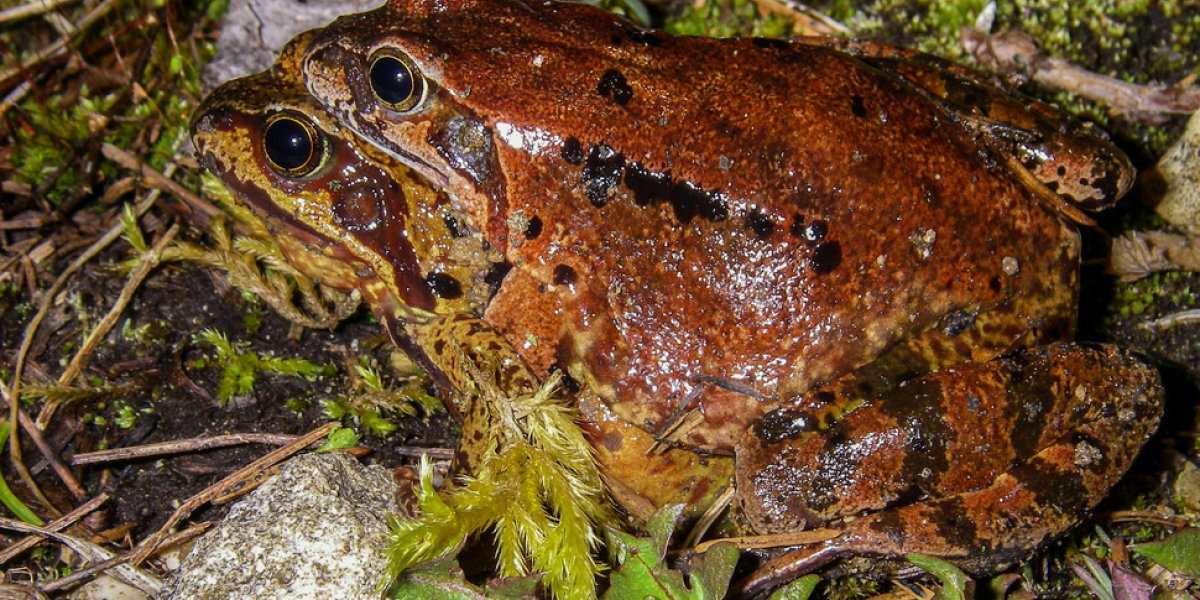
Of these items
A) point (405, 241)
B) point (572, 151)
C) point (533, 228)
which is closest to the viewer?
point (572, 151)

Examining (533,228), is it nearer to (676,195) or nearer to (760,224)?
(676,195)

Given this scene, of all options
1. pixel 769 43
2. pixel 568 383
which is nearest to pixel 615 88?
pixel 769 43

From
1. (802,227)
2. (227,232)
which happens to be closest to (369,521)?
(227,232)

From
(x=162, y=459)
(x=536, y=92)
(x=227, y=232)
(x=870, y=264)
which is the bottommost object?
(x=162, y=459)

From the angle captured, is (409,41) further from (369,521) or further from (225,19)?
(225,19)

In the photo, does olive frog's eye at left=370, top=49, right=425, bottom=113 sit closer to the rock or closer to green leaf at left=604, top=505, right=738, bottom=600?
the rock

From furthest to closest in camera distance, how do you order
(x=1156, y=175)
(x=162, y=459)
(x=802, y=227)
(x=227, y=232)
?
1. (x=1156, y=175)
2. (x=227, y=232)
3. (x=162, y=459)
4. (x=802, y=227)
